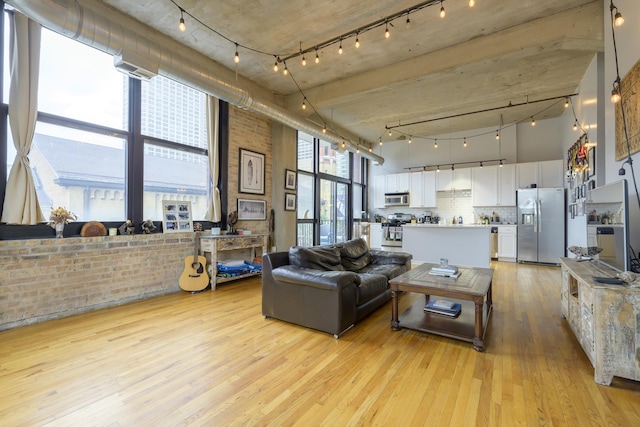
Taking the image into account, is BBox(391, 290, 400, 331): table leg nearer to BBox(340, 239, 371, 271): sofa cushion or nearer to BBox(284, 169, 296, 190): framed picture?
BBox(340, 239, 371, 271): sofa cushion

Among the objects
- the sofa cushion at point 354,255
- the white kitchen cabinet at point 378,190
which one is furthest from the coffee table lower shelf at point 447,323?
the white kitchen cabinet at point 378,190

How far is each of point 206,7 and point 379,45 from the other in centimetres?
245

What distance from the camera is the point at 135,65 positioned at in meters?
3.22

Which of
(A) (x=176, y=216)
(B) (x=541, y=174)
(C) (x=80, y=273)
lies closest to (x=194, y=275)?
(A) (x=176, y=216)

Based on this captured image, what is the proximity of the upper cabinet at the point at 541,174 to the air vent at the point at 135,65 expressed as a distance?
834 cm

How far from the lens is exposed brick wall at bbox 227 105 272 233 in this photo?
5414 mm

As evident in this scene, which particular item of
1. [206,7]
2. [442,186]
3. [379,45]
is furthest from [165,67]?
[442,186]

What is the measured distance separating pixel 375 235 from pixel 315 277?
6734mm

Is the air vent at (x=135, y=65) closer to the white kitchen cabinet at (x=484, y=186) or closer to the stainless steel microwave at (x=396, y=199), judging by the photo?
the stainless steel microwave at (x=396, y=199)

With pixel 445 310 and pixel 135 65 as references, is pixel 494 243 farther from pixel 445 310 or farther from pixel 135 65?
pixel 135 65

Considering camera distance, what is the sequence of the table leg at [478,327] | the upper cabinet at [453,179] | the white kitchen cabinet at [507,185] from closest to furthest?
the table leg at [478,327] < the white kitchen cabinet at [507,185] < the upper cabinet at [453,179]

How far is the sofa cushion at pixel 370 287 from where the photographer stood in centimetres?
321

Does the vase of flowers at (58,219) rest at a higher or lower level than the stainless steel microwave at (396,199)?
lower

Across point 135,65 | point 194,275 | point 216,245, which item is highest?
point 135,65
